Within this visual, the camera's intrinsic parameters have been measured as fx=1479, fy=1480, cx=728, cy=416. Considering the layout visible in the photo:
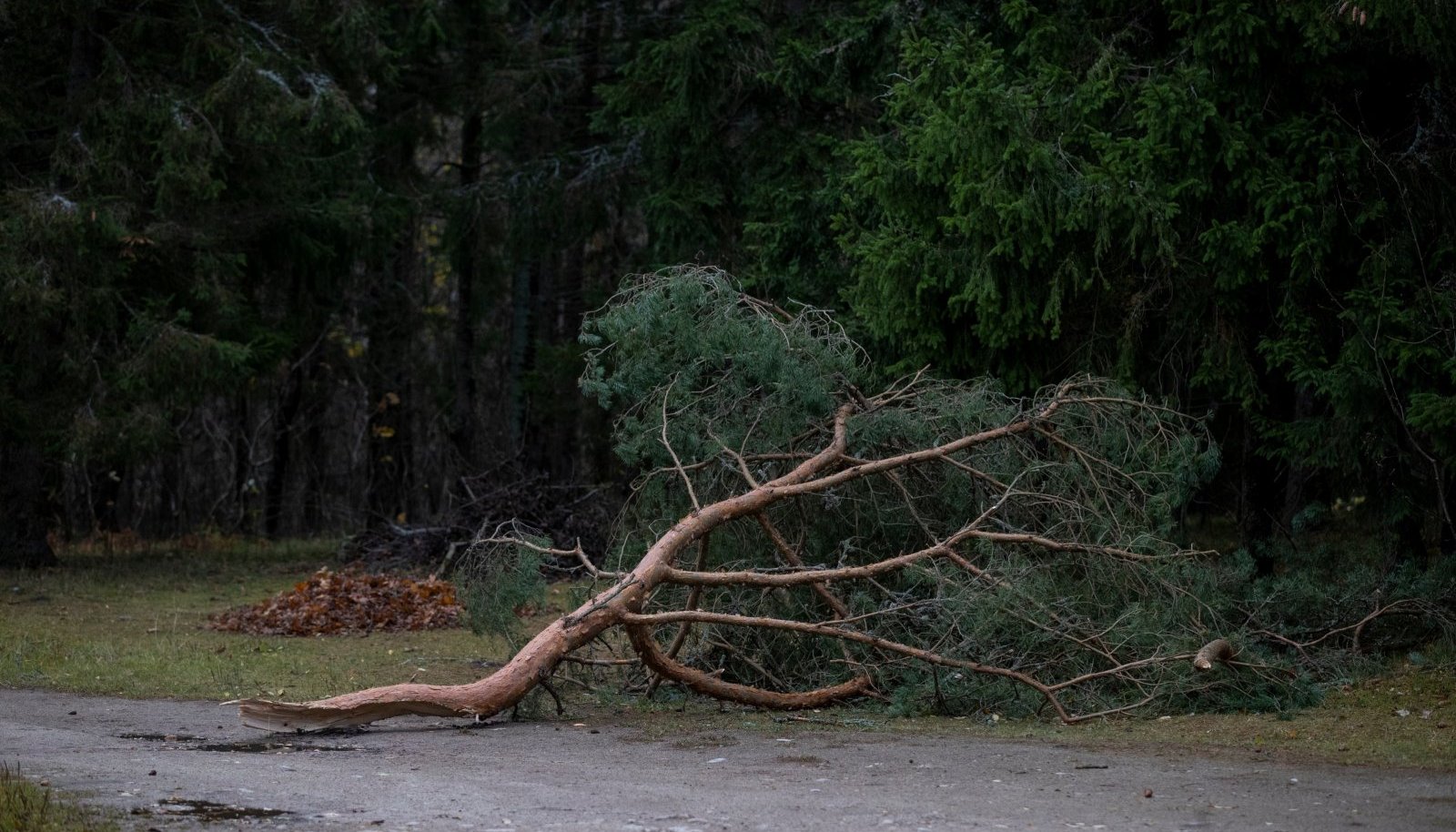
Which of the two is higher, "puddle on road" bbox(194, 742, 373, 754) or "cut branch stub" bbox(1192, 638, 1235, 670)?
"cut branch stub" bbox(1192, 638, 1235, 670)

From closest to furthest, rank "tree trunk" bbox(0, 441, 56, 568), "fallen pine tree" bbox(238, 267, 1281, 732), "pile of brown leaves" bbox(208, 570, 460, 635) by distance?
"fallen pine tree" bbox(238, 267, 1281, 732) < "pile of brown leaves" bbox(208, 570, 460, 635) < "tree trunk" bbox(0, 441, 56, 568)

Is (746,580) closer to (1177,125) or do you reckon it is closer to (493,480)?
(1177,125)

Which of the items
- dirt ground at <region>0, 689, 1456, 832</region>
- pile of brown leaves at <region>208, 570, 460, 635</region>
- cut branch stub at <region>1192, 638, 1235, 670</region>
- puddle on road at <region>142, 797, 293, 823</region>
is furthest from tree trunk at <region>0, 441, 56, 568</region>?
cut branch stub at <region>1192, 638, 1235, 670</region>

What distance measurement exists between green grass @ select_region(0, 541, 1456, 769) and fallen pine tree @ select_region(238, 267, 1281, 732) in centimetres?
39

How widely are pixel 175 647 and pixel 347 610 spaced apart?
2189 millimetres

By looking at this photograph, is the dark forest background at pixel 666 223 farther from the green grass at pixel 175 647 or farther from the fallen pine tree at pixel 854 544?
the green grass at pixel 175 647

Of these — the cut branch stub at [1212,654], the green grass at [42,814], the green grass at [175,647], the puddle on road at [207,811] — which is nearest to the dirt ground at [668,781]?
the puddle on road at [207,811]

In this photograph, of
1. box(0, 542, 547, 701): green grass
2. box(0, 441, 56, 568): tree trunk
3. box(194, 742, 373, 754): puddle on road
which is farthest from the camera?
box(0, 441, 56, 568): tree trunk

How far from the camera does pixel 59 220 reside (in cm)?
1714

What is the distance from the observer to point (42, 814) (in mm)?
6004

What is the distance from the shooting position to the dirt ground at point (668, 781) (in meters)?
6.33

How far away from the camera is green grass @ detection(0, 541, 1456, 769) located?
28.2 ft

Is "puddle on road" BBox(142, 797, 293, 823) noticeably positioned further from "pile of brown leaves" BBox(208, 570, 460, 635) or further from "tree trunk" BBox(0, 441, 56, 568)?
"tree trunk" BBox(0, 441, 56, 568)

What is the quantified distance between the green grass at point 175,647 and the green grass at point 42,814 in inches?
145
